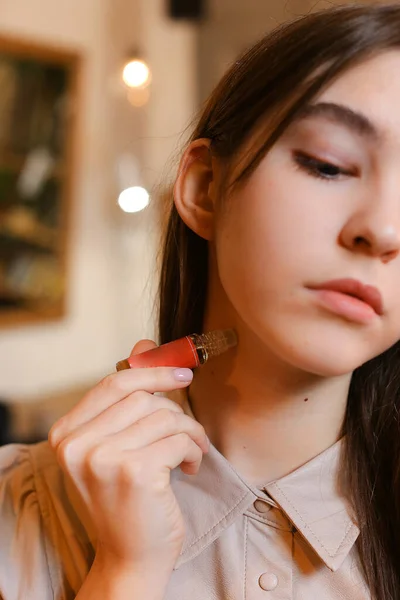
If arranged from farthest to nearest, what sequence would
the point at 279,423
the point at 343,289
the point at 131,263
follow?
the point at 131,263
the point at 279,423
the point at 343,289

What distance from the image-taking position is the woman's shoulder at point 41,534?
0.73 metres

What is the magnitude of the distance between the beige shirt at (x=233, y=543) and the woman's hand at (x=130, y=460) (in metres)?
0.06

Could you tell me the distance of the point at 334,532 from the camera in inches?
28.0

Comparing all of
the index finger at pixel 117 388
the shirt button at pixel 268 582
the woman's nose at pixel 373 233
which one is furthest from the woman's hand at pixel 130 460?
the woman's nose at pixel 373 233

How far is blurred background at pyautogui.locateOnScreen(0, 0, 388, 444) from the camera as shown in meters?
2.56

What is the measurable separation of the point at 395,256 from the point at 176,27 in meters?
2.62

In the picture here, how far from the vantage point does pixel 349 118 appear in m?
0.61

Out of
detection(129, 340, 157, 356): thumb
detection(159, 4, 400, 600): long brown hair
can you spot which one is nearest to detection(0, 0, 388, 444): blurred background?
detection(159, 4, 400, 600): long brown hair

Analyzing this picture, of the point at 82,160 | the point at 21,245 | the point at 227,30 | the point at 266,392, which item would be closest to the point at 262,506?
the point at 266,392

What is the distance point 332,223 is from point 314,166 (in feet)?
0.21

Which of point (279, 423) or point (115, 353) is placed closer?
point (279, 423)

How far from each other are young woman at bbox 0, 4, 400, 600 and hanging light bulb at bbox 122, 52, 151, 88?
1816mm

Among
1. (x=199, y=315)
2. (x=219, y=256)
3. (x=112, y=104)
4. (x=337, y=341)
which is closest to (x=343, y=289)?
(x=337, y=341)

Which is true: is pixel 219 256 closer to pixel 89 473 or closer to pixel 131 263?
pixel 89 473
